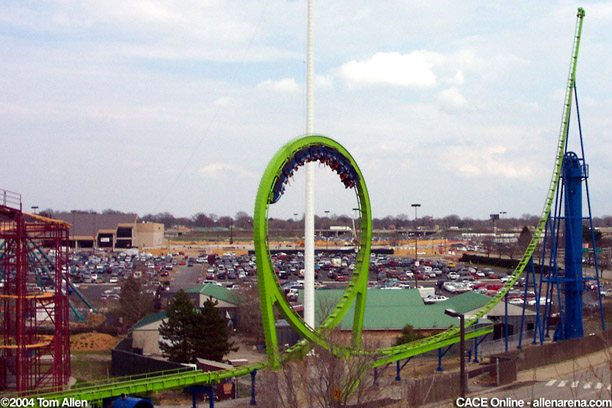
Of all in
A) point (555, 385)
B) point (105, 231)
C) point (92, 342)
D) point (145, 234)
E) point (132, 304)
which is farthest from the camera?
point (145, 234)

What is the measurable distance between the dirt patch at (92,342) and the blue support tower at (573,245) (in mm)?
28108

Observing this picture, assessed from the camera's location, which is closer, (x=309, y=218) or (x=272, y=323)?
(x=272, y=323)

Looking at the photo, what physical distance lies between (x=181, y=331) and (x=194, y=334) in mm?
671

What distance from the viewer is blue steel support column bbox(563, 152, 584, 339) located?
40281 mm

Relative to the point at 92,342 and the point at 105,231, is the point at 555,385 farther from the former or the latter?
the point at 105,231

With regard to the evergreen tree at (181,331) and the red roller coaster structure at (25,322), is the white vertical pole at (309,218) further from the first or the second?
the red roller coaster structure at (25,322)

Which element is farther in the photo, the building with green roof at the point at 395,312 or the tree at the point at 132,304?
the tree at the point at 132,304

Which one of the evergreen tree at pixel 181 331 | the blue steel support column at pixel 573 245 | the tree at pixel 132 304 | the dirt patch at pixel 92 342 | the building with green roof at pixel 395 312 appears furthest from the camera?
the tree at pixel 132 304

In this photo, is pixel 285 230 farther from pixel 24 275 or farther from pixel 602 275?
pixel 24 275

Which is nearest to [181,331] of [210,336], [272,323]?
[210,336]

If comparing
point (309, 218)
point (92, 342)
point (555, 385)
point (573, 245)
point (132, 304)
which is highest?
point (309, 218)

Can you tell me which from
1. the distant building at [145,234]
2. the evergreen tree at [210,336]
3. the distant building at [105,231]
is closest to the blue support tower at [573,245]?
the evergreen tree at [210,336]

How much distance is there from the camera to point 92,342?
1724 inches

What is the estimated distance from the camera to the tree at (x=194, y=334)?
33.7m
